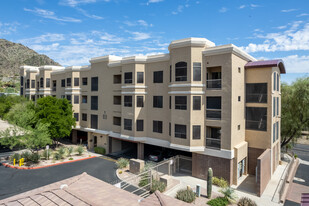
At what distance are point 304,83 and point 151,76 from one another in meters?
22.8

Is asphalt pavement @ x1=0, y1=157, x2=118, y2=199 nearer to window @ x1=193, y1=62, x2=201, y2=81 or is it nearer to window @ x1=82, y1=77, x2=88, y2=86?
window @ x1=82, y1=77, x2=88, y2=86

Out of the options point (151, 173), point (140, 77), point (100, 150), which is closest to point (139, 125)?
point (140, 77)

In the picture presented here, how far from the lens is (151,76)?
2488 cm

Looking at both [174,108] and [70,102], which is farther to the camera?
[70,102]

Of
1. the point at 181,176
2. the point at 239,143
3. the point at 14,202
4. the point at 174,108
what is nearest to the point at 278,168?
the point at 239,143

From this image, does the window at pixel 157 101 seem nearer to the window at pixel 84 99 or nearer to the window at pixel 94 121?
the window at pixel 94 121

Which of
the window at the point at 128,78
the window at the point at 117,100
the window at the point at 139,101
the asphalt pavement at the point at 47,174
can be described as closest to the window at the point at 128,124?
the window at the point at 139,101

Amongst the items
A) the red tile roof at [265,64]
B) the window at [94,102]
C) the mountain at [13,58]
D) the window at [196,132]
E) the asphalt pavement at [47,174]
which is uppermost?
the mountain at [13,58]

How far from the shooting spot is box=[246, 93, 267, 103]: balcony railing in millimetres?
21594

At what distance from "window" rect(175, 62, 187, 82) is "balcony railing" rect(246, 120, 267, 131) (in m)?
9.43

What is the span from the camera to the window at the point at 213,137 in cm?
1986

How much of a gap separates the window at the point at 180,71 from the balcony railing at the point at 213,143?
7.06 m

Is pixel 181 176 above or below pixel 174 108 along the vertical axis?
below

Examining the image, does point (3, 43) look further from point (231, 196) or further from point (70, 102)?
point (231, 196)
